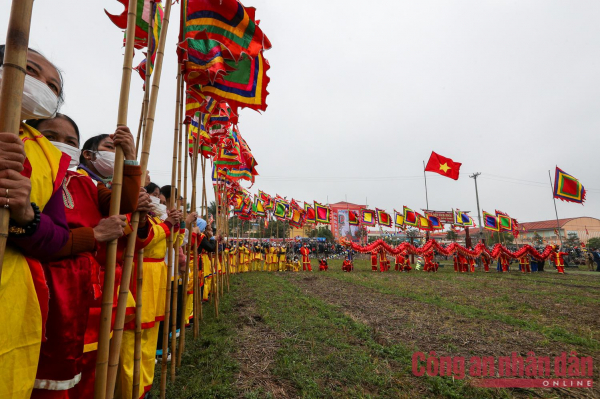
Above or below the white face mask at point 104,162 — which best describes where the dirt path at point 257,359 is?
below

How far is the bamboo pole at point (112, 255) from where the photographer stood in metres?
1.31

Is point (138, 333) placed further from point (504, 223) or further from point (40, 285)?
point (504, 223)

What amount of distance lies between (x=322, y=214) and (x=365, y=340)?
15687 mm

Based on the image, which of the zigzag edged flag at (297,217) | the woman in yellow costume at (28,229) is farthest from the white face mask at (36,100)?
the zigzag edged flag at (297,217)

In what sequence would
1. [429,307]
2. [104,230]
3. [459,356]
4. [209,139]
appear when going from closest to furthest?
[104,230] < [459,356] < [209,139] < [429,307]

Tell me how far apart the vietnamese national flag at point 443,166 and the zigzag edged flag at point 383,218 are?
4.58 metres

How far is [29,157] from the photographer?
108cm

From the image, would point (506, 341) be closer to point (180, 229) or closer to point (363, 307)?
point (363, 307)

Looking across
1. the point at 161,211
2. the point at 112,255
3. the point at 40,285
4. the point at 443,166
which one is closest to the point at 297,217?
the point at 443,166

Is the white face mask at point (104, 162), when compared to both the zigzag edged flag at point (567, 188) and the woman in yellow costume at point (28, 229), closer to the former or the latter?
the woman in yellow costume at point (28, 229)

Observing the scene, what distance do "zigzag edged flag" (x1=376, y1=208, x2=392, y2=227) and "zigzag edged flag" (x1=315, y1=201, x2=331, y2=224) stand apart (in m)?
3.56

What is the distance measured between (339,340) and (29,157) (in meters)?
4.00

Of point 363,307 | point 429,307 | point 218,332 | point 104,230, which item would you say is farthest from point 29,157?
point 429,307

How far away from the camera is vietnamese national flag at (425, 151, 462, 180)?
16.8 m
